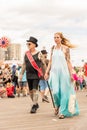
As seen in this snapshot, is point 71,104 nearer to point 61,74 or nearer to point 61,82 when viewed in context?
point 61,82

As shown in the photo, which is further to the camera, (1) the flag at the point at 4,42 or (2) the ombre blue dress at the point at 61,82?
(1) the flag at the point at 4,42

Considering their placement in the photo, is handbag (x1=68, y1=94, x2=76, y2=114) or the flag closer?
handbag (x1=68, y1=94, x2=76, y2=114)

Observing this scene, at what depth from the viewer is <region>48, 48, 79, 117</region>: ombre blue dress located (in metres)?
9.22

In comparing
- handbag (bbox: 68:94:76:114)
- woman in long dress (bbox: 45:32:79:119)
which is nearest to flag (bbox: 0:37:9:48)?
woman in long dress (bbox: 45:32:79:119)

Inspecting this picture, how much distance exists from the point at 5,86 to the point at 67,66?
32.1 ft

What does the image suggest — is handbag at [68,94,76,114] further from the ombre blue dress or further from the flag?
the flag

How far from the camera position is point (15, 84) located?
19.6m

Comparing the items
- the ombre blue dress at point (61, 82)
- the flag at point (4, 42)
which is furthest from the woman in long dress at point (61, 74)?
the flag at point (4, 42)

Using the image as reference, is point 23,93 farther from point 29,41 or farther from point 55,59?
point 55,59

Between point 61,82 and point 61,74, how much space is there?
17 centimetres

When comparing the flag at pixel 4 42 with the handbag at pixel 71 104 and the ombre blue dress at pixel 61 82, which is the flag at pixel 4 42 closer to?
the ombre blue dress at pixel 61 82

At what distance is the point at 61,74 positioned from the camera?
9.37m

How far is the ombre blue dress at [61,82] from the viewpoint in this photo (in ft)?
30.2

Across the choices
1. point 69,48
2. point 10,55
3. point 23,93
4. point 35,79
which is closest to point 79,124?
point 69,48
